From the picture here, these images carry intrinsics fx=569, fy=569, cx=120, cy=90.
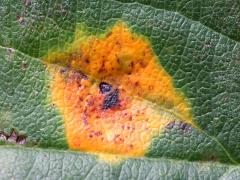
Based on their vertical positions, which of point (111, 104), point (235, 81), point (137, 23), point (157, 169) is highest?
point (137, 23)

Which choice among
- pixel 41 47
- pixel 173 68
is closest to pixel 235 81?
pixel 173 68

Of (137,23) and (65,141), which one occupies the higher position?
(137,23)

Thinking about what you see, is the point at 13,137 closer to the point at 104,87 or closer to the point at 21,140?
the point at 21,140

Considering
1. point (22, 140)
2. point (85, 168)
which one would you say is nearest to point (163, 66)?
point (85, 168)

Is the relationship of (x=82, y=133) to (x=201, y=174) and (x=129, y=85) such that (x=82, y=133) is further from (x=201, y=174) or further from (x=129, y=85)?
(x=201, y=174)

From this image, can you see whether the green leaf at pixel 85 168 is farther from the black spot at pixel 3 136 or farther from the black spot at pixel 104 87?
the black spot at pixel 104 87

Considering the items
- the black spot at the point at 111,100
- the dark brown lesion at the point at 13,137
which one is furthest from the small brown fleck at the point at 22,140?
the black spot at the point at 111,100

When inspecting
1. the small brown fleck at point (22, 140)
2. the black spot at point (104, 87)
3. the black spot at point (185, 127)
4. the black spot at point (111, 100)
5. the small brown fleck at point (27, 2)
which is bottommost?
the small brown fleck at point (22, 140)
